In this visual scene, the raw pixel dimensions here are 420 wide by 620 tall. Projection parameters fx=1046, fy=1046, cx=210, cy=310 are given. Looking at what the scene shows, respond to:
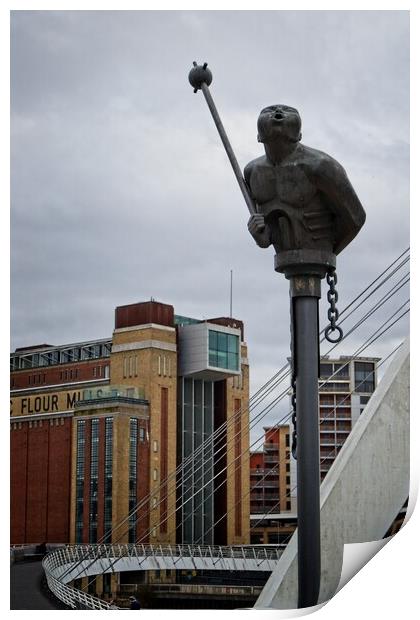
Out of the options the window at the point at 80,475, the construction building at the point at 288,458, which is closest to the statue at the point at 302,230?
the window at the point at 80,475

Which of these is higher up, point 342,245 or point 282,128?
point 282,128

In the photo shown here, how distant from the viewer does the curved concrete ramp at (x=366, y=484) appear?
4.14 m

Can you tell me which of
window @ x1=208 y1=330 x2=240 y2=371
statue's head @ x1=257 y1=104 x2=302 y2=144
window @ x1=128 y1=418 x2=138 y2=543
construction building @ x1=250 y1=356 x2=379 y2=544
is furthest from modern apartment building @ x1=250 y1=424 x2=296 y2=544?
statue's head @ x1=257 y1=104 x2=302 y2=144

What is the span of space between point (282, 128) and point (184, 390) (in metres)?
23.0

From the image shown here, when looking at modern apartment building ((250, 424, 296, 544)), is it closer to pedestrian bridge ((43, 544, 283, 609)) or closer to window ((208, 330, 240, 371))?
window ((208, 330, 240, 371))

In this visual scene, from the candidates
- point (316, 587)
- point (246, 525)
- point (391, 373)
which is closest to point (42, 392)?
point (246, 525)

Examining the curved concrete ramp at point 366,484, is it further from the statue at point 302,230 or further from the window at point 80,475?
the window at point 80,475

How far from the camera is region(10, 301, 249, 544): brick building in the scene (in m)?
22.3

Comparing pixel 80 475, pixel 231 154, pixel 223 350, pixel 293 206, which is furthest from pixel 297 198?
pixel 223 350

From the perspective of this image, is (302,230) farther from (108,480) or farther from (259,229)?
(108,480)

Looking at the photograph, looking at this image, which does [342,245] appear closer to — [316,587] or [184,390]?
[316,587]

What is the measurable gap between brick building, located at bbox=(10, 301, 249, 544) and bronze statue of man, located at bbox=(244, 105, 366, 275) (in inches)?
669

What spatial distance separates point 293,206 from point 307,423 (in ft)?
2.16

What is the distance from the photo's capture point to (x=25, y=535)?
22406 millimetres
